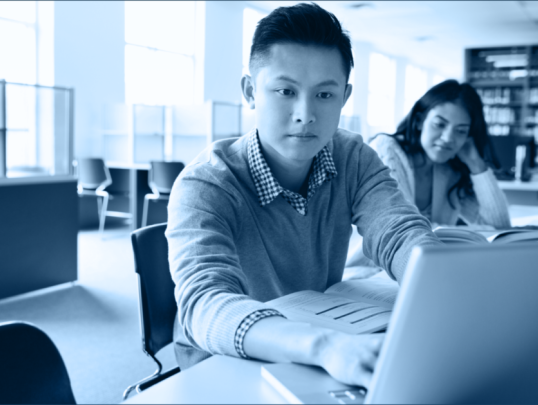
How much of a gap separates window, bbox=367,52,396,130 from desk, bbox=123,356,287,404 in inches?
449

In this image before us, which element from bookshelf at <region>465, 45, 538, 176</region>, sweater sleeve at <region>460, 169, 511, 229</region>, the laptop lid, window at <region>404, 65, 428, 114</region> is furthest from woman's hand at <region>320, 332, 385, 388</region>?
window at <region>404, 65, 428, 114</region>

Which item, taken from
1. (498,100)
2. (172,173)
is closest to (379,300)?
(172,173)

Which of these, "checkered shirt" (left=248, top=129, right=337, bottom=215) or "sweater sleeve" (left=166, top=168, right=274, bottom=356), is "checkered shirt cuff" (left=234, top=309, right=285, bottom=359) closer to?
"sweater sleeve" (left=166, top=168, right=274, bottom=356)

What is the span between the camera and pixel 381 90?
41.4ft

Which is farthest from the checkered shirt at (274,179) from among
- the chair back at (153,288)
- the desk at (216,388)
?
the desk at (216,388)

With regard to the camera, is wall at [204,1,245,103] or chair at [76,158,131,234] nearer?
chair at [76,158,131,234]

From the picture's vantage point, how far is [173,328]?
1.34 m

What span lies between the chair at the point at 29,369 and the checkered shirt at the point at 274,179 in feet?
1.64

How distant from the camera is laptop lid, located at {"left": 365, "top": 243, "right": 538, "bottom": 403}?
18.4 inches

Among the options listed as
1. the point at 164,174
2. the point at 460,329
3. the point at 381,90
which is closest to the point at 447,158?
the point at 460,329

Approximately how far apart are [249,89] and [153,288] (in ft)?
1.71

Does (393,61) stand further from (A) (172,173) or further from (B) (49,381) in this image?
(B) (49,381)

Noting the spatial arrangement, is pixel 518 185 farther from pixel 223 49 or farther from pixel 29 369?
pixel 223 49

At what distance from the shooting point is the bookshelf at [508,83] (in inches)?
262
